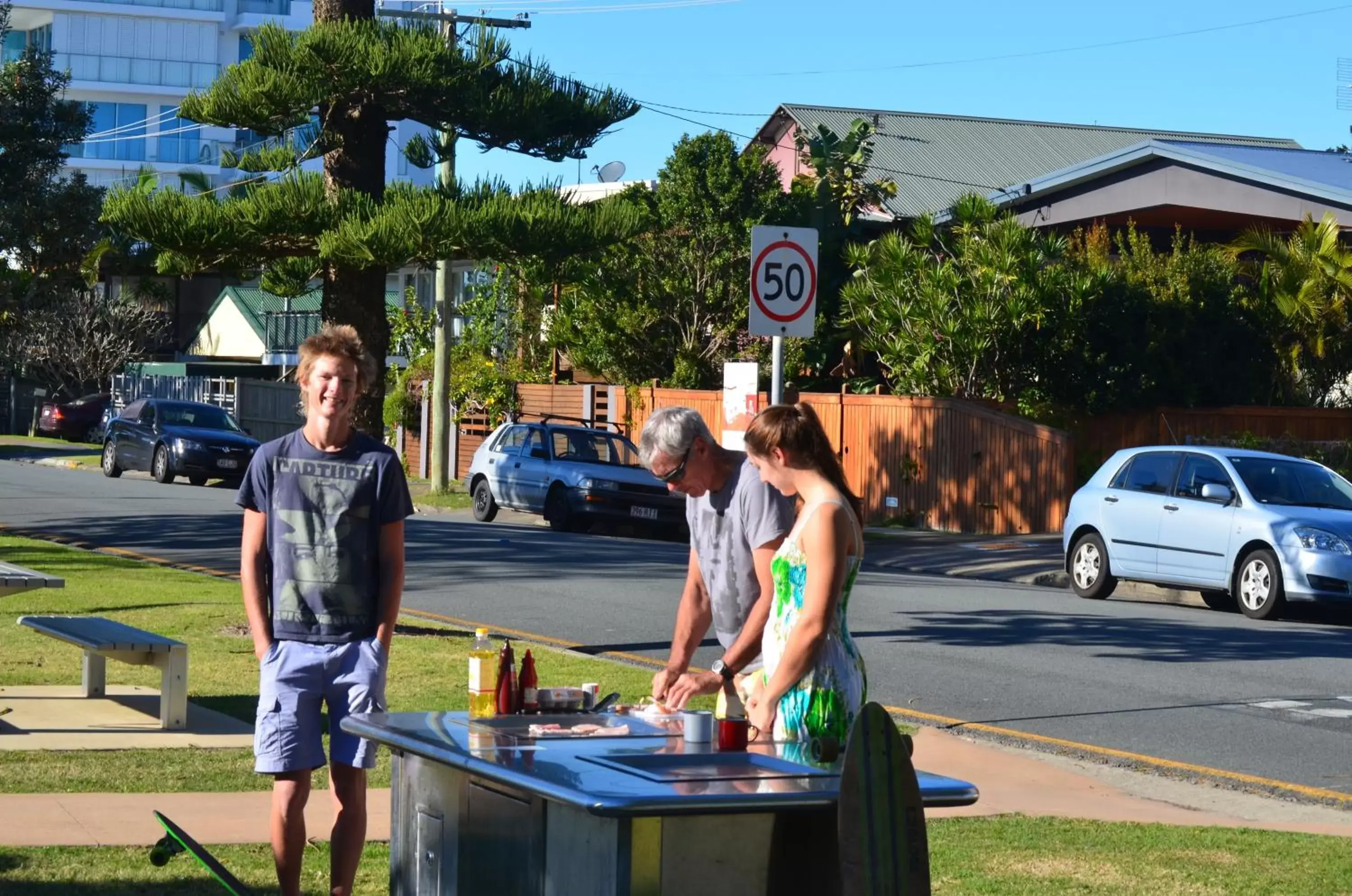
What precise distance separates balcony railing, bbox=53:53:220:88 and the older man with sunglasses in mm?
71748

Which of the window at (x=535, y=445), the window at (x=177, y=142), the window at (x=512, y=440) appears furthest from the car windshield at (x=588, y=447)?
the window at (x=177, y=142)

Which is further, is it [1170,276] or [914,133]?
[914,133]

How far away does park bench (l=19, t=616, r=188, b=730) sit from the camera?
9047 mm

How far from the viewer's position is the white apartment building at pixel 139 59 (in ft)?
243

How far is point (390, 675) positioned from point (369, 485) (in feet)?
18.5

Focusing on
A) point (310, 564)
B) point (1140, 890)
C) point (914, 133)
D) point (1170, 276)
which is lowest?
point (1140, 890)

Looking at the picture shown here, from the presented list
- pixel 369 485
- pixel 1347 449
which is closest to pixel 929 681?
pixel 369 485

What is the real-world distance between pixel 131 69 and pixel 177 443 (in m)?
48.0

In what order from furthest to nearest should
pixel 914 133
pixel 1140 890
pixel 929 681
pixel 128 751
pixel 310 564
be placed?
1. pixel 914 133
2. pixel 929 681
3. pixel 128 751
4. pixel 1140 890
5. pixel 310 564

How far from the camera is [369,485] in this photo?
232 inches

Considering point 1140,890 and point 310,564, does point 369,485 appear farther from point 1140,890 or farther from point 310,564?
point 1140,890

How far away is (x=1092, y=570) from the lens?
18.6m

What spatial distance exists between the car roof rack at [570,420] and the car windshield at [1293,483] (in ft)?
44.5

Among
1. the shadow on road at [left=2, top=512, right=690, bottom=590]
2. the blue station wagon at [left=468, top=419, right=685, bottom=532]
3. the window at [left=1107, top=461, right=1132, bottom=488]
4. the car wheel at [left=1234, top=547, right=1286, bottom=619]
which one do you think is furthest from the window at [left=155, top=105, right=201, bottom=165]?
the car wheel at [left=1234, top=547, right=1286, bottom=619]
